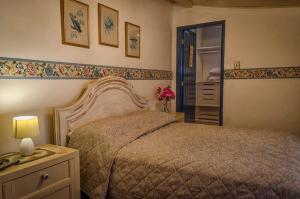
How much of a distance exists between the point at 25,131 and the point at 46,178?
1.11ft

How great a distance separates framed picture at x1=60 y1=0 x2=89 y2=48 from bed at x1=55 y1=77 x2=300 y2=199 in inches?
17.4

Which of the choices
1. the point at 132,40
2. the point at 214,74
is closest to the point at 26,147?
the point at 132,40

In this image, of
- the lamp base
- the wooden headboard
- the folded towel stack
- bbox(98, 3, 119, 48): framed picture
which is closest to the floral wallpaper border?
the wooden headboard

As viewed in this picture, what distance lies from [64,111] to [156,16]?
223 cm

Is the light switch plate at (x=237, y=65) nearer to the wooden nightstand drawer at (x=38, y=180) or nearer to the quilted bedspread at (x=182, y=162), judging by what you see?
the quilted bedspread at (x=182, y=162)

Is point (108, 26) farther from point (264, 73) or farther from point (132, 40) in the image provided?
point (264, 73)

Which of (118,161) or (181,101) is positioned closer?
Answer: (118,161)

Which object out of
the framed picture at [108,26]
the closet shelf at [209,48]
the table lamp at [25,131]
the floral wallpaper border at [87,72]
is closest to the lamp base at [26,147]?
the table lamp at [25,131]

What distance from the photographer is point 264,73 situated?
322 centimetres

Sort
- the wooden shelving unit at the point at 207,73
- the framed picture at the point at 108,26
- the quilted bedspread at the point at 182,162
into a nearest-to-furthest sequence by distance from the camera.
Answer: the quilted bedspread at the point at 182,162
the framed picture at the point at 108,26
the wooden shelving unit at the point at 207,73

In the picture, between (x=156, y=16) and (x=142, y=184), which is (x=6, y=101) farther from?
(x=156, y=16)

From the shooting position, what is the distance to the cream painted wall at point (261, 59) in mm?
3061

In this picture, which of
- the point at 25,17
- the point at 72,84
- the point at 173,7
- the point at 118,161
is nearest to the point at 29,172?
the point at 118,161

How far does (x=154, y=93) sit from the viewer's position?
3496 millimetres
